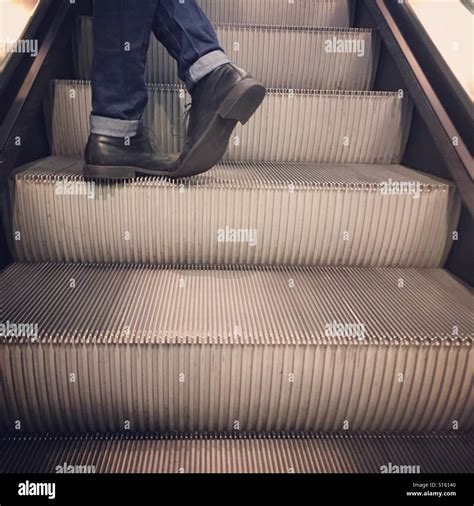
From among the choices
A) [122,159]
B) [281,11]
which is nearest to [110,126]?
[122,159]

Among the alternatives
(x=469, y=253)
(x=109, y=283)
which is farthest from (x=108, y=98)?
(x=469, y=253)

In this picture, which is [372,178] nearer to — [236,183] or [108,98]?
[236,183]

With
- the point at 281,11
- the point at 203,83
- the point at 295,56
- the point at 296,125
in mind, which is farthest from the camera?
the point at 281,11

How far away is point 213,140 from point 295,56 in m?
0.75

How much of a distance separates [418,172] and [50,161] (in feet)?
3.55

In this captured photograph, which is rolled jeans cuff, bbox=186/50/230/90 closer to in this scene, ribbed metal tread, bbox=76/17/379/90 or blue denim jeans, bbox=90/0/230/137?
blue denim jeans, bbox=90/0/230/137

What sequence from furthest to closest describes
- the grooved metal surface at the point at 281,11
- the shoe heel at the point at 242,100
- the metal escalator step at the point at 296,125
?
1. the grooved metal surface at the point at 281,11
2. the metal escalator step at the point at 296,125
3. the shoe heel at the point at 242,100

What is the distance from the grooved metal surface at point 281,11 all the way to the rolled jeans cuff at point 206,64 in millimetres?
952

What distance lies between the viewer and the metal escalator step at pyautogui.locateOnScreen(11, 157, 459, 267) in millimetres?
1044

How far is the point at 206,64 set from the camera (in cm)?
105

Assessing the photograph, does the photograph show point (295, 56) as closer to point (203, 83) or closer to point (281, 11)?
point (281, 11)

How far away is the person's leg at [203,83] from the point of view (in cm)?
101

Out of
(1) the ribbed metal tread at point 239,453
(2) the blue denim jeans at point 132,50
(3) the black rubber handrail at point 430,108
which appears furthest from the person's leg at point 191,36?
(1) the ribbed metal tread at point 239,453

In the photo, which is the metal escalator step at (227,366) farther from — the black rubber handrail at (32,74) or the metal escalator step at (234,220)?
the black rubber handrail at (32,74)
